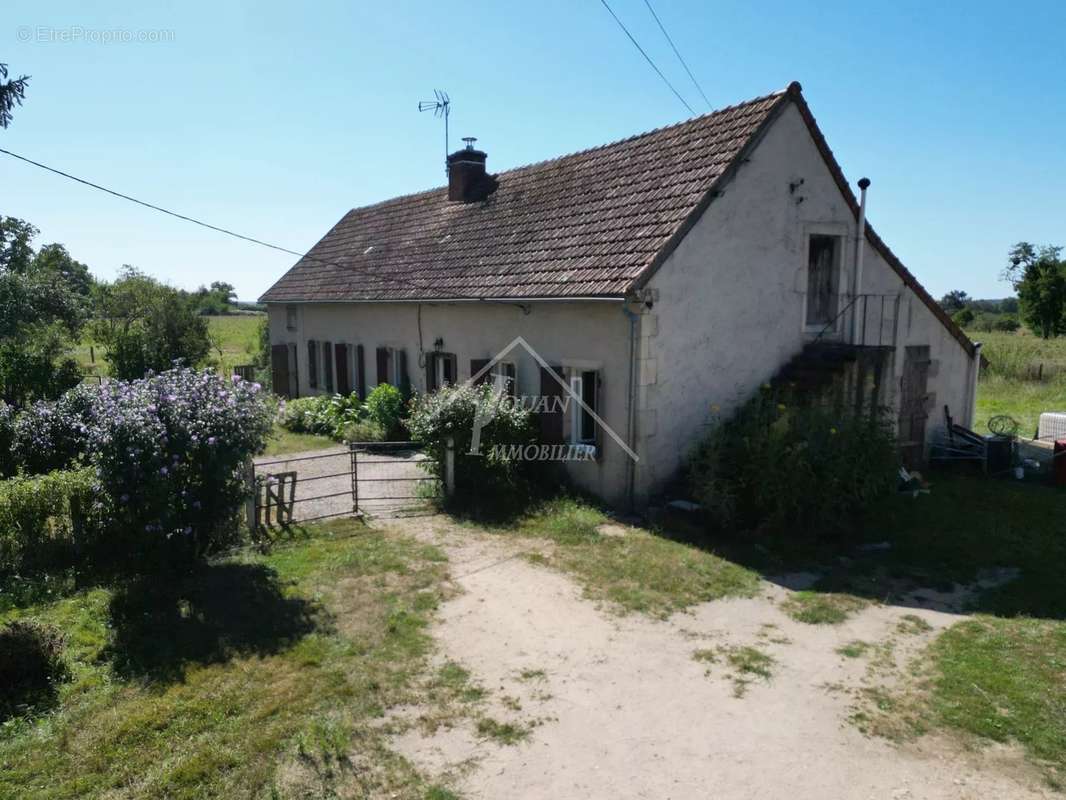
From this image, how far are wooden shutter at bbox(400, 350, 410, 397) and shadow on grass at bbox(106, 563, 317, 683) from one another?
8.11 meters

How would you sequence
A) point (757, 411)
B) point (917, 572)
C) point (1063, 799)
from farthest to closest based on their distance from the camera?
point (757, 411) < point (917, 572) < point (1063, 799)

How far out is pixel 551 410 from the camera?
1144 centimetres

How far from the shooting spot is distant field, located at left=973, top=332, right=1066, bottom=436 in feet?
69.0

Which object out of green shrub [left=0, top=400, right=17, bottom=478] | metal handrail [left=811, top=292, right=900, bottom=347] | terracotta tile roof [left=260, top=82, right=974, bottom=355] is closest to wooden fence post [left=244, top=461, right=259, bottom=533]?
green shrub [left=0, top=400, right=17, bottom=478]

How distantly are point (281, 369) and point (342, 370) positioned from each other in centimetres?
425

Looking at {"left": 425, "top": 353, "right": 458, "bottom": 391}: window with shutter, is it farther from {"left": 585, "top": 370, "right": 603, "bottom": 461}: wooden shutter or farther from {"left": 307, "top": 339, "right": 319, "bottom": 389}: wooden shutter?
{"left": 307, "top": 339, "right": 319, "bottom": 389}: wooden shutter

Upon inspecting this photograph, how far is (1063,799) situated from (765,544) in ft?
16.6

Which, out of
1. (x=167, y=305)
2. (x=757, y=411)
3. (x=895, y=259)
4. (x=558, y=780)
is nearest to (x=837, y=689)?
(x=558, y=780)

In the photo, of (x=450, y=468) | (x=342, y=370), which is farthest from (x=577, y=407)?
(x=342, y=370)

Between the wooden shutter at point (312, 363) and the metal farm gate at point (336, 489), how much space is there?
6.56 metres

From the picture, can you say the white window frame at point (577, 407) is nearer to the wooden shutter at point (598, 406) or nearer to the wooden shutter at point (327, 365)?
the wooden shutter at point (598, 406)

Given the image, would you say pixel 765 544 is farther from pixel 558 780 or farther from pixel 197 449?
pixel 197 449

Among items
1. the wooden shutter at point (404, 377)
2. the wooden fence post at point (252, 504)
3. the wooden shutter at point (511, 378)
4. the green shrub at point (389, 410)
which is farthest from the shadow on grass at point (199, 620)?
the wooden shutter at point (404, 377)

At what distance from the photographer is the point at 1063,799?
168 inches
